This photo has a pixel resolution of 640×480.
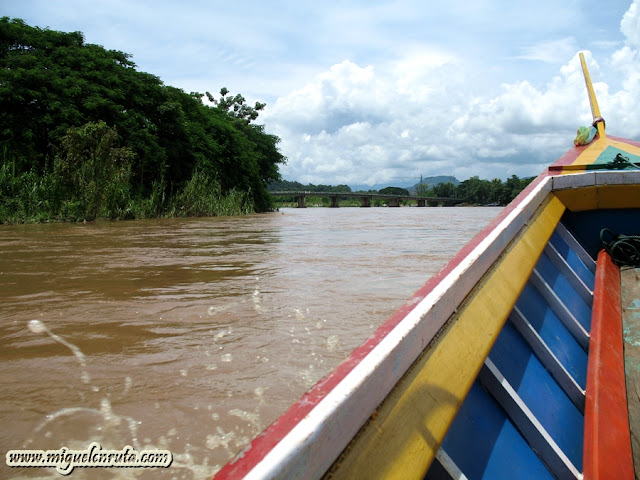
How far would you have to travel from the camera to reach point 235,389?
1918 millimetres

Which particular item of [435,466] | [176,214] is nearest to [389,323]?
[435,466]

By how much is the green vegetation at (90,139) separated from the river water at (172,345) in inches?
346

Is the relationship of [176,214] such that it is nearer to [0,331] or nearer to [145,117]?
[145,117]

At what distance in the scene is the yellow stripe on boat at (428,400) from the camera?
778mm

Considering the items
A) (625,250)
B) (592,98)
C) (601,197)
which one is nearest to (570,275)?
(625,250)

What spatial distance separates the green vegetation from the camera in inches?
512

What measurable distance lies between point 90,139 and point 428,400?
14.5m

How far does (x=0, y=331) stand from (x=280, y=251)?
403 cm

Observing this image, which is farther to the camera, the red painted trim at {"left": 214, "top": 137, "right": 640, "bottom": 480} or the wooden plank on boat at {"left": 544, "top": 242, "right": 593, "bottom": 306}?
the wooden plank on boat at {"left": 544, "top": 242, "right": 593, "bottom": 306}

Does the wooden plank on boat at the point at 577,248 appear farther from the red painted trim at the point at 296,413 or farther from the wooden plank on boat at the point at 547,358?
the red painted trim at the point at 296,413

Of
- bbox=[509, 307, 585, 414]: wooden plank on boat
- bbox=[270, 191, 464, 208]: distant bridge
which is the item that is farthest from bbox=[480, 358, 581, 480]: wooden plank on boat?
bbox=[270, 191, 464, 208]: distant bridge

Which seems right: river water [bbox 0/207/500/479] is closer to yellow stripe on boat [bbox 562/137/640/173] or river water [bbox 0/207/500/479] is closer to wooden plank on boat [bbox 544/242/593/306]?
wooden plank on boat [bbox 544/242/593/306]

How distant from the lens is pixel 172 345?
95.0 inches

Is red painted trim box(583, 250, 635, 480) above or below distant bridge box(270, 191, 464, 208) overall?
below
